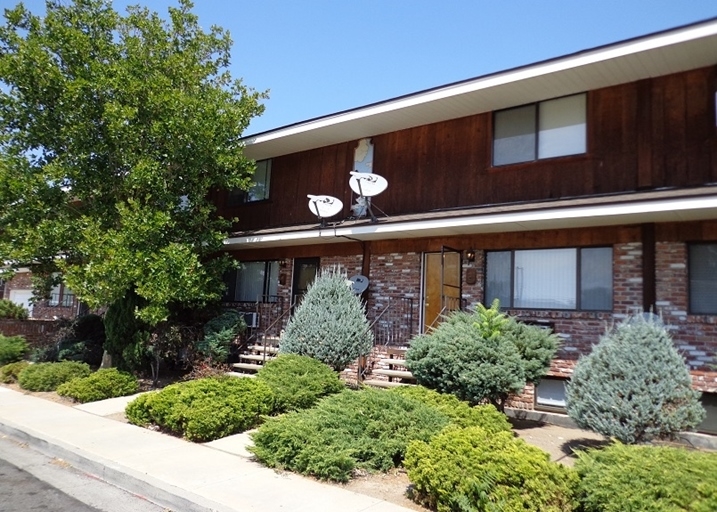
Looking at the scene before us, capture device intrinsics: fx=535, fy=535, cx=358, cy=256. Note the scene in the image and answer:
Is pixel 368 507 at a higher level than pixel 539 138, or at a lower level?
lower

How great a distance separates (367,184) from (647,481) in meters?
8.09

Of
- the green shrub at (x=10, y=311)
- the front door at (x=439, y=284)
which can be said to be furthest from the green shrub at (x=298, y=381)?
the green shrub at (x=10, y=311)

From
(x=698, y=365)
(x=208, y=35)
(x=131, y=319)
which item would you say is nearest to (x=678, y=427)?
(x=698, y=365)

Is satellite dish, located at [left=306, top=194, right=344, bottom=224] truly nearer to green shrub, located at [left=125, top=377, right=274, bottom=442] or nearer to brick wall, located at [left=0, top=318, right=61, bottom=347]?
green shrub, located at [left=125, top=377, right=274, bottom=442]

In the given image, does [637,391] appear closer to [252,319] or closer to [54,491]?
[54,491]

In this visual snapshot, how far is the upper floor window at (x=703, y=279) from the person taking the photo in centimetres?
826

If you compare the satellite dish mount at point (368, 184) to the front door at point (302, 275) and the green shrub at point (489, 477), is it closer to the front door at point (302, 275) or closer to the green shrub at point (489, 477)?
the front door at point (302, 275)

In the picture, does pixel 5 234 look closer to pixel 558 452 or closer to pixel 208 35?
pixel 208 35

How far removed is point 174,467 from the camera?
6.32 m

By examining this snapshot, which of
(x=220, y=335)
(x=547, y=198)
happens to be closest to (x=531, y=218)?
(x=547, y=198)

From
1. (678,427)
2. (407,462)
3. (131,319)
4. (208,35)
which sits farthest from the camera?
(208,35)

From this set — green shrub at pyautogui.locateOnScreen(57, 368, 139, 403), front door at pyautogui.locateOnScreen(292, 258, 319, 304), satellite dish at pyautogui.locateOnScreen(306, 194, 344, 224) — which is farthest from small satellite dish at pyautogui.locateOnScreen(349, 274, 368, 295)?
green shrub at pyautogui.locateOnScreen(57, 368, 139, 403)

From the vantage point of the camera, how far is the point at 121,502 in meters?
5.52

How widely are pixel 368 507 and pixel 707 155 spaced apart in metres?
7.33
